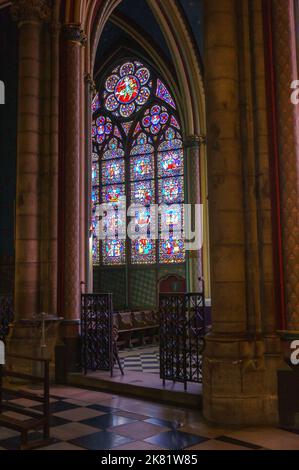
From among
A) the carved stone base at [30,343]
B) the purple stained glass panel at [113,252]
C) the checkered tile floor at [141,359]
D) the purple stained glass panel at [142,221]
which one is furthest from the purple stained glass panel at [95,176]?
the carved stone base at [30,343]

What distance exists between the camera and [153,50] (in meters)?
17.8

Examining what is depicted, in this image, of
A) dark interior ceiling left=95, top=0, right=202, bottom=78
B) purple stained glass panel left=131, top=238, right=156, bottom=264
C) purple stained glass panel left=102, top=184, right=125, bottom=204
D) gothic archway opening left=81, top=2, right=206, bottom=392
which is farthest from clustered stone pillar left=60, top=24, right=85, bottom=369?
purple stained glass panel left=102, top=184, right=125, bottom=204

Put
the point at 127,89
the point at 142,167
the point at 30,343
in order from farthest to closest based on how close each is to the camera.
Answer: the point at 127,89 → the point at 142,167 → the point at 30,343

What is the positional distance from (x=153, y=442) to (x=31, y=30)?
696 cm

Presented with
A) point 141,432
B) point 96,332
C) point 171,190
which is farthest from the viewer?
point 171,190

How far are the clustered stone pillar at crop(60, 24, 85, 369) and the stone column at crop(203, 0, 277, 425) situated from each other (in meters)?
3.24

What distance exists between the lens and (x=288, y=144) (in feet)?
19.6

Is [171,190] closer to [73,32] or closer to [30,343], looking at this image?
[73,32]

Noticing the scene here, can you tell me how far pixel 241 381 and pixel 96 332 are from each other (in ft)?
10.8

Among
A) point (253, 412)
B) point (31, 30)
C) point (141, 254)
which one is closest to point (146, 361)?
point (253, 412)

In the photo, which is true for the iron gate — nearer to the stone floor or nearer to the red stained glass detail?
the stone floor

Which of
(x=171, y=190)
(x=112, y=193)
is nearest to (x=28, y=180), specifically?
(x=171, y=190)

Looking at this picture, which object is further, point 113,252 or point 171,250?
point 113,252

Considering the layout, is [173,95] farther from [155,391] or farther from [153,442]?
[153,442]
